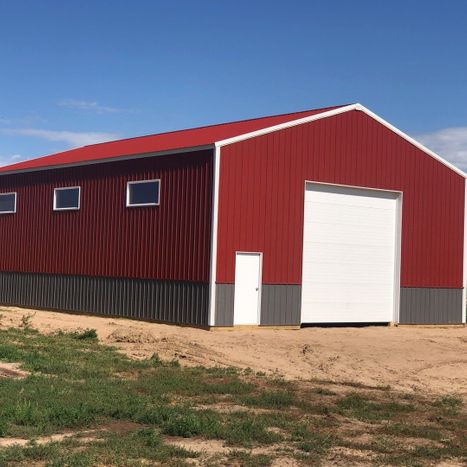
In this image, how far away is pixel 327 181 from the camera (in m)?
23.2

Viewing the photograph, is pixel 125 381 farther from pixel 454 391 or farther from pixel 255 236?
pixel 255 236

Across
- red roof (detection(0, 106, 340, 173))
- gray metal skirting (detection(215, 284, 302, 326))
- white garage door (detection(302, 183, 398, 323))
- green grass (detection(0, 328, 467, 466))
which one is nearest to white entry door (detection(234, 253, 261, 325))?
gray metal skirting (detection(215, 284, 302, 326))

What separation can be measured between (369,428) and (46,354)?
721 cm

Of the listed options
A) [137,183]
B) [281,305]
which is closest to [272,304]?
[281,305]

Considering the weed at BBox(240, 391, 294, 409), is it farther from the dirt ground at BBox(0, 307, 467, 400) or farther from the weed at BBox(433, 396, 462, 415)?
the dirt ground at BBox(0, 307, 467, 400)

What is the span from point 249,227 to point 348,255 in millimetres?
4249

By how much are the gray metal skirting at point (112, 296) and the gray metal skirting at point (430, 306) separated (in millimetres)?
8067

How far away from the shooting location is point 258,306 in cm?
2139

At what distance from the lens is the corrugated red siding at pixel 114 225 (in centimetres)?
2103

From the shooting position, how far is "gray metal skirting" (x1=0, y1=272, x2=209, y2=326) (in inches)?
824

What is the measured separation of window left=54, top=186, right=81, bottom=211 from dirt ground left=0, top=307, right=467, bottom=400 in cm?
426

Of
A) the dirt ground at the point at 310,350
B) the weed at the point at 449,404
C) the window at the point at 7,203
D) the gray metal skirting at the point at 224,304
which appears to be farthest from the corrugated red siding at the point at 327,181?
the window at the point at 7,203

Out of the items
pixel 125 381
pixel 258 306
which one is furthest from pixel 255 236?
pixel 125 381

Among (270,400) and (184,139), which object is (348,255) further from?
→ (270,400)
